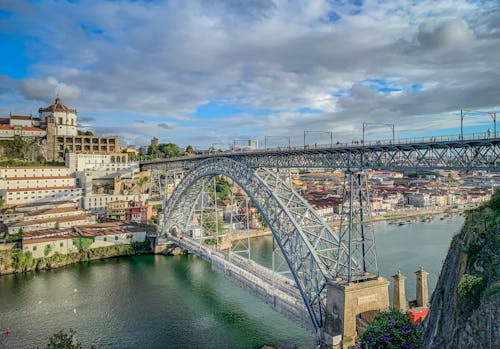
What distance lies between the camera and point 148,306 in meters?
17.5

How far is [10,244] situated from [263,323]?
1749 centimetres

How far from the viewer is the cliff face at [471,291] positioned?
646cm

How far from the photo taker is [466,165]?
9.23 metres

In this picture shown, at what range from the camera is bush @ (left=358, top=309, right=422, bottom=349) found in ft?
25.7

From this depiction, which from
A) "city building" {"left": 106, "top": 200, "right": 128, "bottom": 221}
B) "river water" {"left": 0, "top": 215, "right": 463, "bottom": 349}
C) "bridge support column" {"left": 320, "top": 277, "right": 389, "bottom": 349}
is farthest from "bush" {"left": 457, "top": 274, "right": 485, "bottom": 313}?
"city building" {"left": 106, "top": 200, "right": 128, "bottom": 221}

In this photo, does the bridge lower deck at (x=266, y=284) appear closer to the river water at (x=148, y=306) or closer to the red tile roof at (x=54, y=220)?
the river water at (x=148, y=306)

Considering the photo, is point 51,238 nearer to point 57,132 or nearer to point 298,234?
point 298,234

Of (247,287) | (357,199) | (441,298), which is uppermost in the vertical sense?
(357,199)

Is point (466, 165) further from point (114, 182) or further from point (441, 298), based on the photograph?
point (114, 182)

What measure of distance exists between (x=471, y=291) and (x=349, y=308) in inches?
185

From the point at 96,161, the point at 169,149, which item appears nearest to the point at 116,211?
the point at 96,161

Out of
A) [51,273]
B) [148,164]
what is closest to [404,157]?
[51,273]

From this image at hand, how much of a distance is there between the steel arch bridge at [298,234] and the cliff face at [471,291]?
128 inches

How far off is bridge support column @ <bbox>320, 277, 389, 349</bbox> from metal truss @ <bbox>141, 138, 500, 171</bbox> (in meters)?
3.62
